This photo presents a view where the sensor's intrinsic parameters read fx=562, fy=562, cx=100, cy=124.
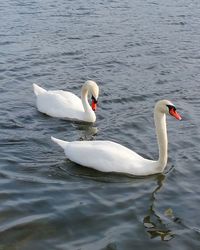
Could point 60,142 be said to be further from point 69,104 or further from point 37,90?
point 37,90

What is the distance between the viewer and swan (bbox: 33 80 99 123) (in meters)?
12.5

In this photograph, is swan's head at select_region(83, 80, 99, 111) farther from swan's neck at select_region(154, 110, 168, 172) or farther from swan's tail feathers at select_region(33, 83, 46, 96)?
swan's neck at select_region(154, 110, 168, 172)

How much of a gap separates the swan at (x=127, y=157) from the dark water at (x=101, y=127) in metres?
0.15

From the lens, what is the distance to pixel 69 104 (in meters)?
13.0

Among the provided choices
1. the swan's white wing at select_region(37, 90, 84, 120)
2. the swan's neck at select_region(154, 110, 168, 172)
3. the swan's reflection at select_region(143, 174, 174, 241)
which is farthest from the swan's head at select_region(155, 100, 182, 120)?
the swan's white wing at select_region(37, 90, 84, 120)

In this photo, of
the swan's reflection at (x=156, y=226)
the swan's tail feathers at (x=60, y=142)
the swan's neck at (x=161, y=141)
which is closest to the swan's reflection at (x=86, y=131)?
the swan's tail feathers at (x=60, y=142)

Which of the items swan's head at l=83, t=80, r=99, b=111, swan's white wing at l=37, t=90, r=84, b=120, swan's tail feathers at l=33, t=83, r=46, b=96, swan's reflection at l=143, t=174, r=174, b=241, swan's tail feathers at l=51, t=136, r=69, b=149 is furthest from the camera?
swan's tail feathers at l=33, t=83, r=46, b=96

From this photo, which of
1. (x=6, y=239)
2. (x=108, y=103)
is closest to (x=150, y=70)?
(x=108, y=103)

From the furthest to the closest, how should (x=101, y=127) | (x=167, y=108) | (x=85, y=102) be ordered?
(x=85, y=102) < (x=101, y=127) < (x=167, y=108)

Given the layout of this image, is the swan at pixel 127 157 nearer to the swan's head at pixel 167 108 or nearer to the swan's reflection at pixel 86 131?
the swan's head at pixel 167 108

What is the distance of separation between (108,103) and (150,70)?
8.95 feet

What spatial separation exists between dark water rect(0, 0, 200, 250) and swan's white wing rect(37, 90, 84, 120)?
21cm

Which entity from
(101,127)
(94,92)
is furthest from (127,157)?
(94,92)

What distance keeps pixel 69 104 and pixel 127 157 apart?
369cm
